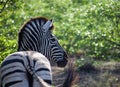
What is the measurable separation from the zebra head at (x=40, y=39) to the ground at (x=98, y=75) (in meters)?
7.36

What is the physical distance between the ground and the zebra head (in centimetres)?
736

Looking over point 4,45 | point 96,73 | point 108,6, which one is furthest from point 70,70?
point 96,73

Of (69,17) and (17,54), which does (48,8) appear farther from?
(17,54)

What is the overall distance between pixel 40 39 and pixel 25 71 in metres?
1.41

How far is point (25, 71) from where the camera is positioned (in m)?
3.40

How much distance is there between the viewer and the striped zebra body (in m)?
3.36

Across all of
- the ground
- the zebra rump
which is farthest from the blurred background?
the zebra rump

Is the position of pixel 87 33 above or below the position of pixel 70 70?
above

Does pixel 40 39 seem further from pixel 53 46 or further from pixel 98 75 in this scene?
pixel 98 75

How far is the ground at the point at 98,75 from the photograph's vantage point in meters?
13.3

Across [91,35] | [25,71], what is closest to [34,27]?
[25,71]

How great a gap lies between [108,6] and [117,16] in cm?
89

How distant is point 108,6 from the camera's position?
1103 cm

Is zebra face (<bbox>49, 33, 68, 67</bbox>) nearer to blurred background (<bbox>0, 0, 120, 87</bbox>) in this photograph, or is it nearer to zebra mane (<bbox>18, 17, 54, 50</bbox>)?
zebra mane (<bbox>18, 17, 54, 50</bbox>)
